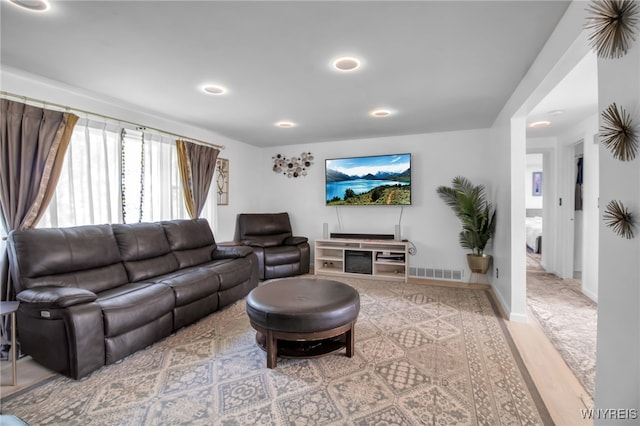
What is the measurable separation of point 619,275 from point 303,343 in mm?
1984

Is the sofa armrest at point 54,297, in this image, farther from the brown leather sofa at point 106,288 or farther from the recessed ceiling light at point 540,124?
the recessed ceiling light at point 540,124

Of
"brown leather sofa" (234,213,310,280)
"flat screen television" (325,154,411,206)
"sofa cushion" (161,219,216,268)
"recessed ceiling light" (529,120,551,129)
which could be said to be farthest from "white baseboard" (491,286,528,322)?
"sofa cushion" (161,219,216,268)

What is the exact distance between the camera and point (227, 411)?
1713 mm

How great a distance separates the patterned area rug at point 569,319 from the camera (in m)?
2.21

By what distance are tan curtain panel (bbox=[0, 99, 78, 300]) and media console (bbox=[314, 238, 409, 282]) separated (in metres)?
3.48

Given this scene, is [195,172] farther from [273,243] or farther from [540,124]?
[540,124]

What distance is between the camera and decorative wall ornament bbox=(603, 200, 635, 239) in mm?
1107

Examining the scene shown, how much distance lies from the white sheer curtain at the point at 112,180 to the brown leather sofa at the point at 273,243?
3.83ft

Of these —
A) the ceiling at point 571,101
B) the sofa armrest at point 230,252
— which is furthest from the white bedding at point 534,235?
the sofa armrest at point 230,252

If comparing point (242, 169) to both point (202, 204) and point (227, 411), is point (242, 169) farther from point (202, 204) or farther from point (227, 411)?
point (227, 411)

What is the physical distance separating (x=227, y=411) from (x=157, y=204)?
2759 mm

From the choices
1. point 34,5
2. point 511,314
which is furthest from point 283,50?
point 511,314

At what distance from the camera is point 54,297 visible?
1.99 metres

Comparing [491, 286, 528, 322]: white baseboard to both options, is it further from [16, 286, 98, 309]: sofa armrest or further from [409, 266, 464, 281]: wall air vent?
[16, 286, 98, 309]: sofa armrest
